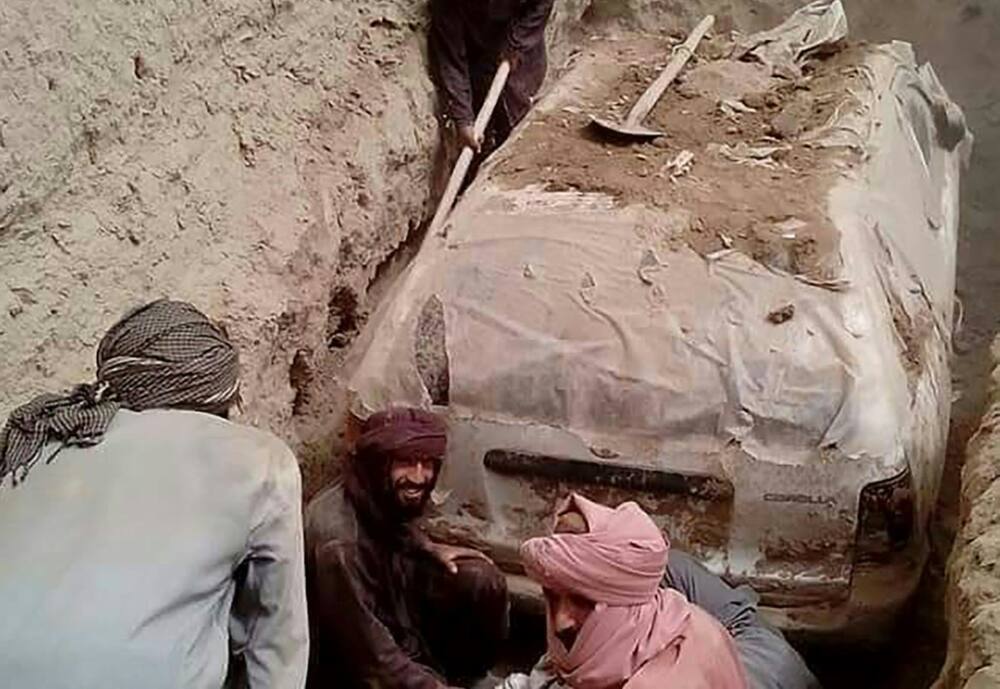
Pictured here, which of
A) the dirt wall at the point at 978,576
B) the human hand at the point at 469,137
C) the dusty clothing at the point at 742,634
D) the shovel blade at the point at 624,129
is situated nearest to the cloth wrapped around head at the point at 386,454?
the dusty clothing at the point at 742,634

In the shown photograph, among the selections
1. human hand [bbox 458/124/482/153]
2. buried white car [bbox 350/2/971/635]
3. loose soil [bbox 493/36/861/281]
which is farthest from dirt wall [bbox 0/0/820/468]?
loose soil [bbox 493/36/861/281]

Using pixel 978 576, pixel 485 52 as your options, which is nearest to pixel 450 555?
pixel 978 576

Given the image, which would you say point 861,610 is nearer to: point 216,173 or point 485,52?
point 216,173

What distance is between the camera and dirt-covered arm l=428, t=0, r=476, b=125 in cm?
584

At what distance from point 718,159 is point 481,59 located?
1.56 meters

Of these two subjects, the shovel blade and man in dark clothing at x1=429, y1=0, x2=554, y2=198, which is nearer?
the shovel blade

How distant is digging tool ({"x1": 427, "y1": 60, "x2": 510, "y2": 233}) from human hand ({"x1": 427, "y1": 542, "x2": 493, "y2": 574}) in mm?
1443

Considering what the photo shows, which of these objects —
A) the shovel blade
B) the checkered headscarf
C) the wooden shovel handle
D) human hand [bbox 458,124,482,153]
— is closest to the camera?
the checkered headscarf

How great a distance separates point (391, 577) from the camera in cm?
402

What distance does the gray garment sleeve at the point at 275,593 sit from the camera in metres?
2.95

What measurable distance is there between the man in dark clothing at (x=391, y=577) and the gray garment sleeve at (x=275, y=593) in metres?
0.86

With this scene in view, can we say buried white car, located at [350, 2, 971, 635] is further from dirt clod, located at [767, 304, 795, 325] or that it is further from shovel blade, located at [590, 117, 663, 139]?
shovel blade, located at [590, 117, 663, 139]

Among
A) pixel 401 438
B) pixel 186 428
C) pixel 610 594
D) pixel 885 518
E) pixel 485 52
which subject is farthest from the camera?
pixel 485 52

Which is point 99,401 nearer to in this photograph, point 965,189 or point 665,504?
point 665,504
